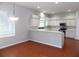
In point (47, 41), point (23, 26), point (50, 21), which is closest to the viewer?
point (50, 21)

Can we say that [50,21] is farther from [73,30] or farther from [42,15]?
[73,30]

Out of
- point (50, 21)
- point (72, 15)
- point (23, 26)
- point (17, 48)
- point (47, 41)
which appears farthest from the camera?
point (47, 41)

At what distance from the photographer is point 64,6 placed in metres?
1.70

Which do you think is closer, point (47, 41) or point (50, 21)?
point (50, 21)

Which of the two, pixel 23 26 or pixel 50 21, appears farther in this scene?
pixel 23 26

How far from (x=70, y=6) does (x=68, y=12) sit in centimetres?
14

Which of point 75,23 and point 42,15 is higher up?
point 42,15

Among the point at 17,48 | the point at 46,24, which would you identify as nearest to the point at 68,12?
the point at 46,24

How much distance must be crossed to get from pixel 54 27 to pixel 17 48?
120 cm

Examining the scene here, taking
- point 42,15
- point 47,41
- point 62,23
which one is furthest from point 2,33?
point 47,41

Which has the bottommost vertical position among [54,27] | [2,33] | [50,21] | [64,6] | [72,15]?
[2,33]

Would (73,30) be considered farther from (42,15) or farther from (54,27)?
(42,15)

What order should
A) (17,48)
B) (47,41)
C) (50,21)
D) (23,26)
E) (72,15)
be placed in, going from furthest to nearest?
(47,41) < (23,26) < (17,48) < (50,21) < (72,15)

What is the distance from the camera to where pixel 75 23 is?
1.79 metres
